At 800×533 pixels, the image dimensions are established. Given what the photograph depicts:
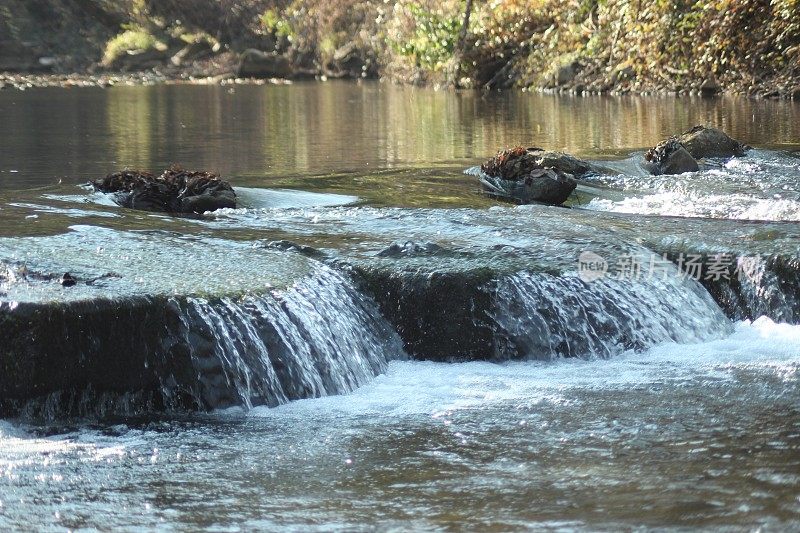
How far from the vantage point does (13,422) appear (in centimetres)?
586

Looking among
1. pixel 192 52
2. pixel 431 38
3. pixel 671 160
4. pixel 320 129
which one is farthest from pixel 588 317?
pixel 192 52

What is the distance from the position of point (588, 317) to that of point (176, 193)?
13.4 feet

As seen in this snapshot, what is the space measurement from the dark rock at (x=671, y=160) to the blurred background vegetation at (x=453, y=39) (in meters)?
12.1

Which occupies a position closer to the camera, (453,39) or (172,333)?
(172,333)

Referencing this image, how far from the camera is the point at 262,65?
150 ft

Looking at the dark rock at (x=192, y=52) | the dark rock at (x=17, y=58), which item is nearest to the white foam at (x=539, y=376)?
the dark rock at (x=17, y=58)

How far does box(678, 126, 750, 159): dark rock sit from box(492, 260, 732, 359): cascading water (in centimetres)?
653

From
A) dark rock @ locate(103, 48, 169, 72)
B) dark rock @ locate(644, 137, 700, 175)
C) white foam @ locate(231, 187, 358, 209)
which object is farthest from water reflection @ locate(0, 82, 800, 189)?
dark rock @ locate(103, 48, 169, 72)

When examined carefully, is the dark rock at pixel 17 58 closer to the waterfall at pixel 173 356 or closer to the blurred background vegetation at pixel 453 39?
the blurred background vegetation at pixel 453 39

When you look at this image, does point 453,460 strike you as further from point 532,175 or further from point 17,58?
point 17,58

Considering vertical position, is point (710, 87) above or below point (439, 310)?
above

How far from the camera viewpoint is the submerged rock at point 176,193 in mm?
10062

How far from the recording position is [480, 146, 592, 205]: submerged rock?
11.6 meters

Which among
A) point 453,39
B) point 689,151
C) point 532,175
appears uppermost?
point 453,39
